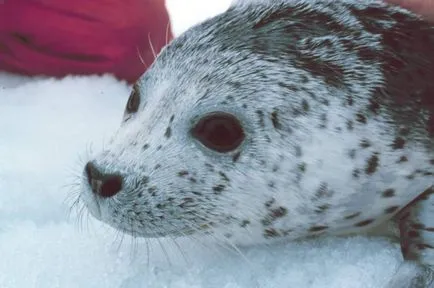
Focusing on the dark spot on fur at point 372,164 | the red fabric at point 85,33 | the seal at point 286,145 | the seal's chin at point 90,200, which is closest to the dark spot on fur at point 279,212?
the seal at point 286,145

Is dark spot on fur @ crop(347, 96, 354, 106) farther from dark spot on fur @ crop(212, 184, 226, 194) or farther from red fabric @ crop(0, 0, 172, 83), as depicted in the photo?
red fabric @ crop(0, 0, 172, 83)

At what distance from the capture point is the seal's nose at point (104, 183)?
36.0 inches

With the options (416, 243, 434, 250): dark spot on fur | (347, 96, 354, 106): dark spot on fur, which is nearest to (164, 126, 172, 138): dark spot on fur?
(347, 96, 354, 106): dark spot on fur

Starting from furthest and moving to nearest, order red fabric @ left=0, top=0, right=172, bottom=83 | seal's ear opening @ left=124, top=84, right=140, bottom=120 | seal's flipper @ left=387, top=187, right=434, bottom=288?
1. red fabric @ left=0, top=0, right=172, bottom=83
2. seal's ear opening @ left=124, top=84, right=140, bottom=120
3. seal's flipper @ left=387, top=187, right=434, bottom=288

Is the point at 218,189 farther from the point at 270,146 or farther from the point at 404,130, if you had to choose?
the point at 404,130

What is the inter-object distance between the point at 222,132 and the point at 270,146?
6 centimetres

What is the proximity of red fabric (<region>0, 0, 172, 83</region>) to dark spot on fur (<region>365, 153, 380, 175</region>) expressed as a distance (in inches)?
35.2

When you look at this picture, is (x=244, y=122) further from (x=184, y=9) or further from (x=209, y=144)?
(x=184, y=9)

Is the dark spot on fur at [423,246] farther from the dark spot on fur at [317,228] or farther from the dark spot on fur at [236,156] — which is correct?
the dark spot on fur at [236,156]

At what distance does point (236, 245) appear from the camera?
0.99 meters

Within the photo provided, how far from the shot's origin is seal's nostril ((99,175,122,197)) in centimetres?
92

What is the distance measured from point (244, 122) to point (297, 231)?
15cm

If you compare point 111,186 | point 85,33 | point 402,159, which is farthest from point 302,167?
point 85,33

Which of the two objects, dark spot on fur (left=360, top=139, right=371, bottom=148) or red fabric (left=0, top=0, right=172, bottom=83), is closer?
dark spot on fur (left=360, top=139, right=371, bottom=148)
